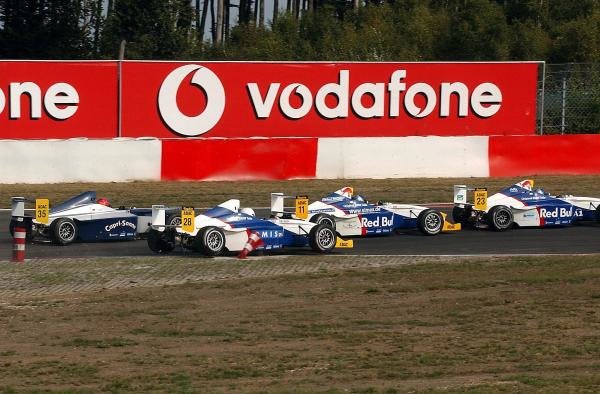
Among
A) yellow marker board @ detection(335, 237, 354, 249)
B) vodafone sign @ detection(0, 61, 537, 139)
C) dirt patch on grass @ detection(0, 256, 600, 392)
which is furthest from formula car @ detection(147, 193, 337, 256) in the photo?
vodafone sign @ detection(0, 61, 537, 139)

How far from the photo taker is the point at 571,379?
9430 mm

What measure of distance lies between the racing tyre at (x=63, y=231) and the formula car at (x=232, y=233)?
1.33 metres

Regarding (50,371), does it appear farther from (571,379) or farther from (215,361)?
(571,379)

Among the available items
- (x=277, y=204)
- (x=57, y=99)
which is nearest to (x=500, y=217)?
(x=277, y=204)

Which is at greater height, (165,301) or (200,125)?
(200,125)

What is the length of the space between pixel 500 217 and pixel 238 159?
25.7ft

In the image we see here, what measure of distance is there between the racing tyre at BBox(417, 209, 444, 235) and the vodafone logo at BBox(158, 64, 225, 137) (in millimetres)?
9071

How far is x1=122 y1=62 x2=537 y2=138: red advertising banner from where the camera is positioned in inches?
1060

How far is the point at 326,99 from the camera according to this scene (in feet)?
91.7

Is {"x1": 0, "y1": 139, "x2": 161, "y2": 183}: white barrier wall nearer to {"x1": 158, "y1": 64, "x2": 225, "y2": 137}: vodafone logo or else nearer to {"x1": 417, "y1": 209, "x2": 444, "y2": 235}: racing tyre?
{"x1": 158, "y1": 64, "x2": 225, "y2": 137}: vodafone logo

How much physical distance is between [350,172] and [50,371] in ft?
56.0

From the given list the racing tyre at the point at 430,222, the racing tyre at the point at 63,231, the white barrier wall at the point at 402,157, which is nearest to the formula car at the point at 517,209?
the racing tyre at the point at 430,222

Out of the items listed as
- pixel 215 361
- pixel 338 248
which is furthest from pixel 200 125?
pixel 215 361

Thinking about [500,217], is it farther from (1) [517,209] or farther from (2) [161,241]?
(2) [161,241]
